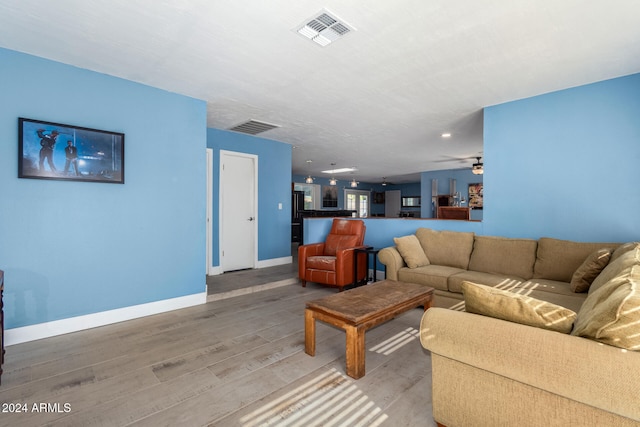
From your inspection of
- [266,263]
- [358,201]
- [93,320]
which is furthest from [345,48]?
[358,201]

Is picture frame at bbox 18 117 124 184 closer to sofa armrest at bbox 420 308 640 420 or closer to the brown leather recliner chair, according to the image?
the brown leather recliner chair

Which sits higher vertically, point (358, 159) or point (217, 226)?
point (358, 159)

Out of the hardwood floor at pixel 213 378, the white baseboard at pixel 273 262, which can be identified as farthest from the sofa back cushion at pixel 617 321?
the white baseboard at pixel 273 262

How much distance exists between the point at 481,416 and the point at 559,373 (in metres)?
0.44

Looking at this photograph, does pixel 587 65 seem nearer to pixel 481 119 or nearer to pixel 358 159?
pixel 481 119

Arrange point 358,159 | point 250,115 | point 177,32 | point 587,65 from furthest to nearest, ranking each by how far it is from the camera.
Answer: point 358,159, point 250,115, point 587,65, point 177,32

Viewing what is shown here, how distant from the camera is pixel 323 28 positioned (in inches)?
92.1

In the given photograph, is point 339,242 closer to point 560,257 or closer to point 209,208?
point 209,208

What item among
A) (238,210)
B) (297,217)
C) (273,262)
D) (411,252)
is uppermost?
(238,210)

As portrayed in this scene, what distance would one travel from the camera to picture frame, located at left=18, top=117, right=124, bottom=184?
9.11 feet

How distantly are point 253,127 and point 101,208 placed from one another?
2659 mm

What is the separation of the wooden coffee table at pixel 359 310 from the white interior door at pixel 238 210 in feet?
10.8

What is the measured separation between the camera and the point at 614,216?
328cm

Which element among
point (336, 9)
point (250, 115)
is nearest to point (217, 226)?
point (250, 115)
